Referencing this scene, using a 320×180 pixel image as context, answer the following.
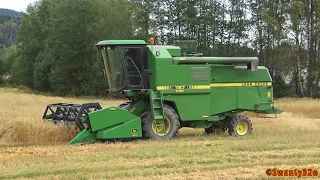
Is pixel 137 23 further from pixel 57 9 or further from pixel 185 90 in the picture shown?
pixel 185 90

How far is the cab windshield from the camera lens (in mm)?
10648

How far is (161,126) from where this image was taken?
10.5 m

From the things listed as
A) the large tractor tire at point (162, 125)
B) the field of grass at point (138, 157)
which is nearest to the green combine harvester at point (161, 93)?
the large tractor tire at point (162, 125)

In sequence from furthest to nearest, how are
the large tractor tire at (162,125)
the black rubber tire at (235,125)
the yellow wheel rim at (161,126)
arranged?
1. the black rubber tire at (235,125)
2. the yellow wheel rim at (161,126)
3. the large tractor tire at (162,125)

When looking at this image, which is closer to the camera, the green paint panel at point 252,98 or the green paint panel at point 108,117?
the green paint panel at point 108,117

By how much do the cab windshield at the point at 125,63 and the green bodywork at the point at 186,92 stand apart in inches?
1.8

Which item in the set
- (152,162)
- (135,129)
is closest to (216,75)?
(135,129)

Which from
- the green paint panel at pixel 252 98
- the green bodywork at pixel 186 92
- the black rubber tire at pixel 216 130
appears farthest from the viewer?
the black rubber tire at pixel 216 130

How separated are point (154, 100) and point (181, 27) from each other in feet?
97.8

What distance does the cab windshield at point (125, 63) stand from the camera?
10.6 meters

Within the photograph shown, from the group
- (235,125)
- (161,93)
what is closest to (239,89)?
(235,125)

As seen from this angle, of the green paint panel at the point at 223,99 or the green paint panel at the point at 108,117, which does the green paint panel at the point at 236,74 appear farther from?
the green paint panel at the point at 108,117

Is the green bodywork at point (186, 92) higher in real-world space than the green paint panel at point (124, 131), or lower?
higher

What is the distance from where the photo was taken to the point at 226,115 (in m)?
11.7
